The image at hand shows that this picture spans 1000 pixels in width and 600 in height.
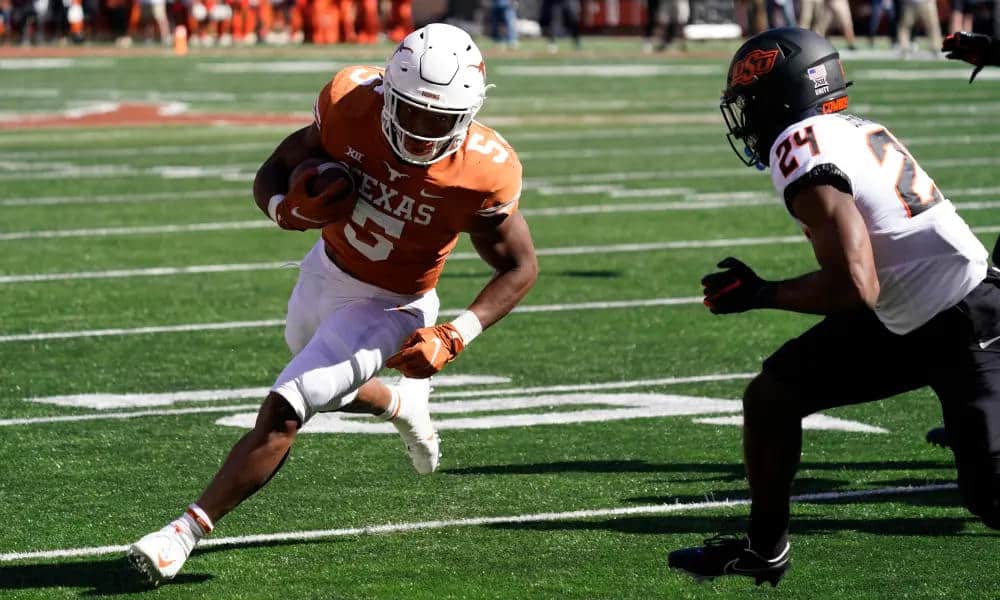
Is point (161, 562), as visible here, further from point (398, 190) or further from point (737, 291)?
point (737, 291)

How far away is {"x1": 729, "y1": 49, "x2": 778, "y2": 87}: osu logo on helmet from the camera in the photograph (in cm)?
517

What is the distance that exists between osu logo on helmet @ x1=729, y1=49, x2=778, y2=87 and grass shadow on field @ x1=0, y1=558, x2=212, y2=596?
199 cm

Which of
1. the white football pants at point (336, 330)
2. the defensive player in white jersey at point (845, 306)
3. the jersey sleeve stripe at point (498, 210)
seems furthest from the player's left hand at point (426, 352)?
the defensive player in white jersey at point (845, 306)

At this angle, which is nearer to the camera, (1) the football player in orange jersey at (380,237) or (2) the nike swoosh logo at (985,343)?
(2) the nike swoosh logo at (985,343)

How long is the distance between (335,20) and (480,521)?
39.8 meters

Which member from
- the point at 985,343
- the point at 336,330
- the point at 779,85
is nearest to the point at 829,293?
the point at 985,343

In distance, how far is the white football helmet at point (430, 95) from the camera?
5520mm

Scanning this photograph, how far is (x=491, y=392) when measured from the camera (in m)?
8.47

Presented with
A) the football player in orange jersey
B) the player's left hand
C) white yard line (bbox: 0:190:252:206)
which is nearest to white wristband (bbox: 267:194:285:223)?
the football player in orange jersey

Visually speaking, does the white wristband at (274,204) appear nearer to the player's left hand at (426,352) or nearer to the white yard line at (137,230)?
the player's left hand at (426,352)

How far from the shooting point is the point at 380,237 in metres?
5.91

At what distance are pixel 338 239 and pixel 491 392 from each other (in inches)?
100

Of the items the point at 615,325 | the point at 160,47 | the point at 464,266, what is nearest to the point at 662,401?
the point at 615,325

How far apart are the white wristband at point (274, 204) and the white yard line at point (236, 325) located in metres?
4.28
